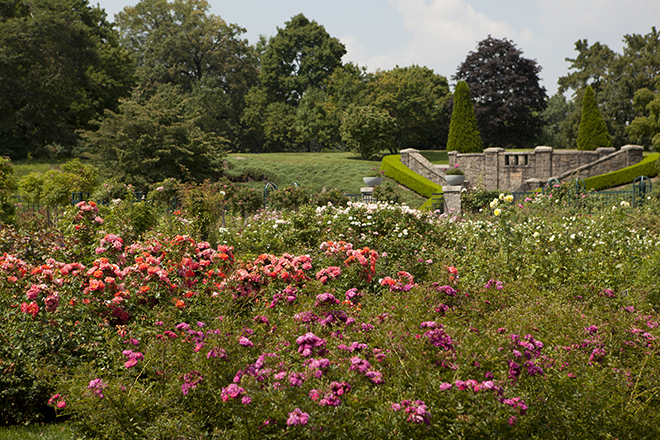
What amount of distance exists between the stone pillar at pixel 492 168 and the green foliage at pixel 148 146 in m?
12.8

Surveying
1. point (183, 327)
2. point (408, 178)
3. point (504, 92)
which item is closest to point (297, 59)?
point (504, 92)

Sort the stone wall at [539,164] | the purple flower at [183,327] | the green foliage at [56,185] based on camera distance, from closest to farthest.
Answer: the purple flower at [183,327]
the green foliage at [56,185]
the stone wall at [539,164]

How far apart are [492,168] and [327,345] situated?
804 inches

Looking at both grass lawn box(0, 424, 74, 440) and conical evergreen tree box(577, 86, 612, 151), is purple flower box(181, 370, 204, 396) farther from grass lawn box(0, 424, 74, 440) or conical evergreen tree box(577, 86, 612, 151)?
conical evergreen tree box(577, 86, 612, 151)

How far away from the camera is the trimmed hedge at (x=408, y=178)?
20.3 metres

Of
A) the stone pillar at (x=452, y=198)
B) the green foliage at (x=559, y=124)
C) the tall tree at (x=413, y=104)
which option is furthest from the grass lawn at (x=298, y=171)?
the green foliage at (x=559, y=124)

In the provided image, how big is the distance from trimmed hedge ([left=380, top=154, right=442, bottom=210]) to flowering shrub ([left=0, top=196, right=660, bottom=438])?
14912mm

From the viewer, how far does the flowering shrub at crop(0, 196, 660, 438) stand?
247cm

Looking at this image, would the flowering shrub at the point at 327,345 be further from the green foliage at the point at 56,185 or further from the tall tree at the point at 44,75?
the tall tree at the point at 44,75

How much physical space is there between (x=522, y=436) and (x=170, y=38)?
4140cm

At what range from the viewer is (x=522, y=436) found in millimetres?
2465

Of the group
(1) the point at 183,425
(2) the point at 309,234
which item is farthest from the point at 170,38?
(1) the point at 183,425

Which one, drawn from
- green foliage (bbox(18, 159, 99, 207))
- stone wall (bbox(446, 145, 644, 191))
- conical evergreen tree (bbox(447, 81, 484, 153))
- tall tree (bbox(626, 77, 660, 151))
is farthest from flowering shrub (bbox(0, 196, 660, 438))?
tall tree (bbox(626, 77, 660, 151))

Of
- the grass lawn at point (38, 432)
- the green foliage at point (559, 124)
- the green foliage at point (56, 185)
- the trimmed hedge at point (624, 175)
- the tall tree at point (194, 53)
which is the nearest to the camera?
the grass lawn at point (38, 432)
